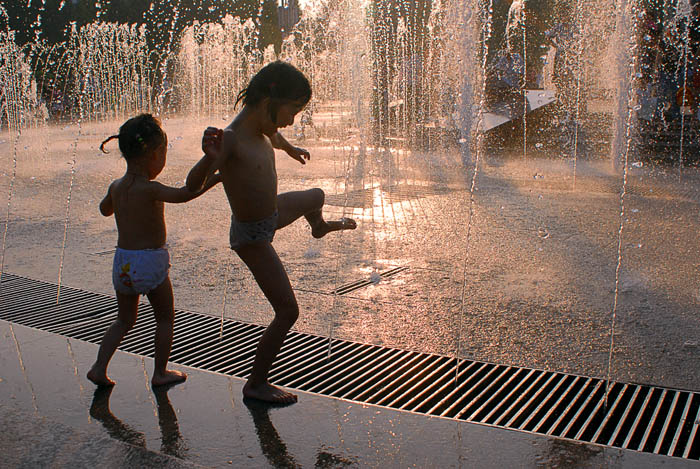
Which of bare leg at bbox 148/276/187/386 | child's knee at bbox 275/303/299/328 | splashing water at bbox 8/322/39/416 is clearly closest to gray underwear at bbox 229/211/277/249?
child's knee at bbox 275/303/299/328

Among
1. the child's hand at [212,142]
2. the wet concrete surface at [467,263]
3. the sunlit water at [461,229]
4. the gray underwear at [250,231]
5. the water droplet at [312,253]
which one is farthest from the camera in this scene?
the water droplet at [312,253]

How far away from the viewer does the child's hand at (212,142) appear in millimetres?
2656

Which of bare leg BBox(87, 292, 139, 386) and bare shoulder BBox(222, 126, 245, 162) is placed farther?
bare leg BBox(87, 292, 139, 386)

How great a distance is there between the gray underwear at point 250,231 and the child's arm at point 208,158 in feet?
0.91

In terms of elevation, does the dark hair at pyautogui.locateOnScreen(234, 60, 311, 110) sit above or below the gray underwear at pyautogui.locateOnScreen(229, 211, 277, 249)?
above

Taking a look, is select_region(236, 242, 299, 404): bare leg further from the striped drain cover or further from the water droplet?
the water droplet

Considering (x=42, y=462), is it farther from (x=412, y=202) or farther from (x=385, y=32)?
(x=385, y=32)

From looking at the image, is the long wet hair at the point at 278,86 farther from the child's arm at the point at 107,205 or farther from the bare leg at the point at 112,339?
the bare leg at the point at 112,339

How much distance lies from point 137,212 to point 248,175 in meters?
0.53

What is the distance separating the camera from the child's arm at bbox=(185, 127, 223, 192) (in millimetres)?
2662

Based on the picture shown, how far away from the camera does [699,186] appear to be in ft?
31.8

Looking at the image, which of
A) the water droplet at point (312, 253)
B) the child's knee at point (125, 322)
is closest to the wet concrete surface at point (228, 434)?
the child's knee at point (125, 322)

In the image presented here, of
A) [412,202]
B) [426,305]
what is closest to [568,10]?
[412,202]

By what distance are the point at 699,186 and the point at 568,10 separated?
1955cm
